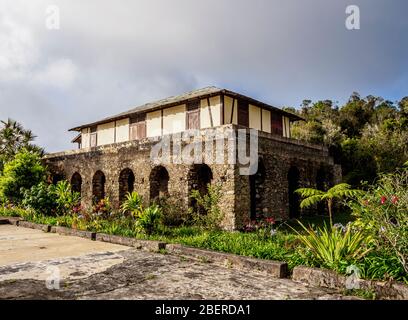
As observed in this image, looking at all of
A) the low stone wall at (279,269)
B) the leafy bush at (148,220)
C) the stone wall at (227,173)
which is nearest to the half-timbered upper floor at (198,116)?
the stone wall at (227,173)

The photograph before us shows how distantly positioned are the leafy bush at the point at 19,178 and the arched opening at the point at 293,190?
11989mm

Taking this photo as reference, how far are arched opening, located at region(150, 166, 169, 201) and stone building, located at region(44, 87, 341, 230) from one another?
0.13 ft

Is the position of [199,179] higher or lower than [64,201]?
higher

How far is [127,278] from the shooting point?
473 centimetres

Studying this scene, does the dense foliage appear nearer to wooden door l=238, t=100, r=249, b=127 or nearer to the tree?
wooden door l=238, t=100, r=249, b=127

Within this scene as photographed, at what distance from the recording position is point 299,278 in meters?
4.81

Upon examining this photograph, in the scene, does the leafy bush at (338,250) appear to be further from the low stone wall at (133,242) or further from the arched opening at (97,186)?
the arched opening at (97,186)

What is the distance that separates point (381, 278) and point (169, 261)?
330cm

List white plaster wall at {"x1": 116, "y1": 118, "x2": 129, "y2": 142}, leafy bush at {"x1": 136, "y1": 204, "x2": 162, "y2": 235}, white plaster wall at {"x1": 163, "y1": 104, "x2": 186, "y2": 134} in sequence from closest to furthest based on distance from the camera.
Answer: leafy bush at {"x1": 136, "y1": 204, "x2": 162, "y2": 235} → white plaster wall at {"x1": 163, "y1": 104, "x2": 186, "y2": 134} → white plaster wall at {"x1": 116, "y1": 118, "x2": 129, "y2": 142}

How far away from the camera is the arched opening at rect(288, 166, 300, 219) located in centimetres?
1515

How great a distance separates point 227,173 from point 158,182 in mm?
3911

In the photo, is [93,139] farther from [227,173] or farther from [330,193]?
[330,193]

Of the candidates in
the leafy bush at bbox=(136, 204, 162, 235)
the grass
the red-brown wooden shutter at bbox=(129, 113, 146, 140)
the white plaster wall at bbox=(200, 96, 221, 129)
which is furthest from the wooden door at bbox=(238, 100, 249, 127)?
the leafy bush at bbox=(136, 204, 162, 235)

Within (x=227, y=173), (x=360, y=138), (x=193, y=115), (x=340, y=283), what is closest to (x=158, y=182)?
(x=227, y=173)
